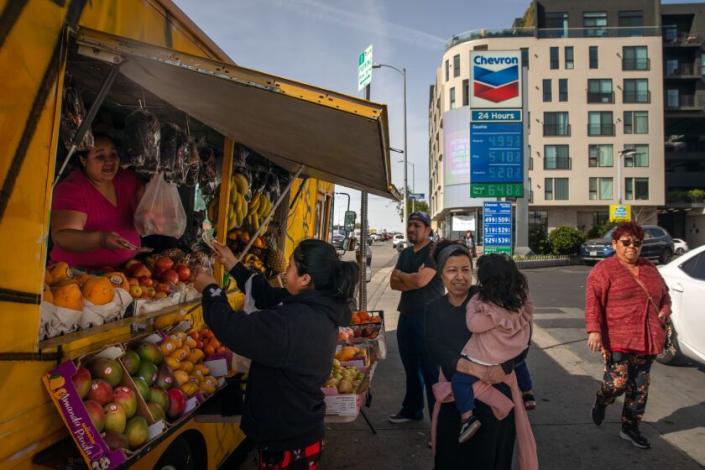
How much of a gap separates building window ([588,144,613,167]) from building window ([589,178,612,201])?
1356 mm

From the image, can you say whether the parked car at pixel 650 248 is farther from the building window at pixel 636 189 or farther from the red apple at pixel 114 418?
the building window at pixel 636 189

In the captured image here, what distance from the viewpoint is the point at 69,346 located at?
2096 millimetres

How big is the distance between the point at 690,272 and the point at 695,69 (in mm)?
48938

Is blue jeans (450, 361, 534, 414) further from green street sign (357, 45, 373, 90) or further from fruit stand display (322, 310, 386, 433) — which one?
green street sign (357, 45, 373, 90)

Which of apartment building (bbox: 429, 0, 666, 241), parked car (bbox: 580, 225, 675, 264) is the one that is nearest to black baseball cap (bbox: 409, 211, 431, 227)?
parked car (bbox: 580, 225, 675, 264)

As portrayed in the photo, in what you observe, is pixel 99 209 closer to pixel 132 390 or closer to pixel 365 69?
pixel 132 390

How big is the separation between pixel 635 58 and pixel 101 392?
50.7m

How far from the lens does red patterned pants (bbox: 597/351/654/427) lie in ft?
13.3

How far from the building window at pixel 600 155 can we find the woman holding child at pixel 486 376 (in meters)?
45.3

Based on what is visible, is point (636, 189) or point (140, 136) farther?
point (636, 189)

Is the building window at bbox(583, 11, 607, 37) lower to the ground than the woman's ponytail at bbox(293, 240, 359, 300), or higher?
higher

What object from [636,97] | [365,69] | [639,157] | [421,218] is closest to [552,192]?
[639,157]

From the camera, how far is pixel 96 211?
10.6 feet

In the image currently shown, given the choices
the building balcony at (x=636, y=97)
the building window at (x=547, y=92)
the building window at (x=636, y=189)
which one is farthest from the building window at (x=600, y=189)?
the building window at (x=547, y=92)
